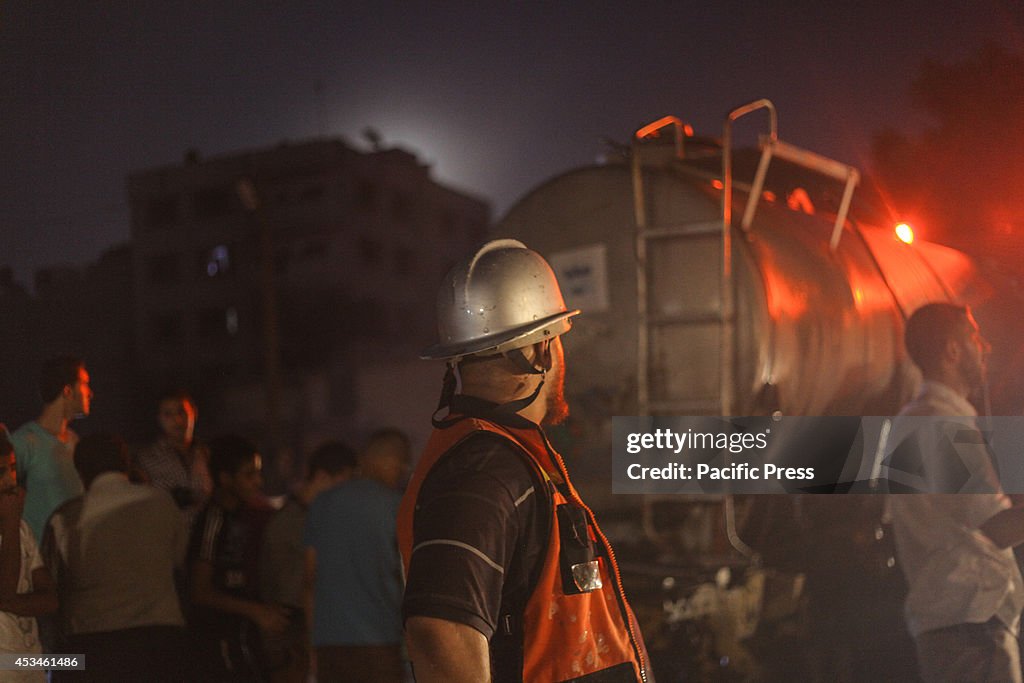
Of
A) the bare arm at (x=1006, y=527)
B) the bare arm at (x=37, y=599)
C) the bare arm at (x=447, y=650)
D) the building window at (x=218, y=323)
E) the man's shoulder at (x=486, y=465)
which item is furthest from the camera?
the building window at (x=218, y=323)

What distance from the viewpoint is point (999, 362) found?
15.5ft

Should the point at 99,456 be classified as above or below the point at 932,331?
below

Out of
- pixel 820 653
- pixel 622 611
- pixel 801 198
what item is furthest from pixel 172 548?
pixel 801 198

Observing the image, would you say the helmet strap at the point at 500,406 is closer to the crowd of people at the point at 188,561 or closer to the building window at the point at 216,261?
the crowd of people at the point at 188,561

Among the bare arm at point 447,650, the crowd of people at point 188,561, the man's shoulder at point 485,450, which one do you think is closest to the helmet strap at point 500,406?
the man's shoulder at point 485,450

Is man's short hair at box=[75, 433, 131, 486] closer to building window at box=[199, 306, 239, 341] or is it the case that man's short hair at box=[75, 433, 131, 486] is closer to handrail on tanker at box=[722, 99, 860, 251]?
handrail on tanker at box=[722, 99, 860, 251]

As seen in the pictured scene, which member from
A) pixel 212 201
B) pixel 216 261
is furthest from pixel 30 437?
pixel 212 201

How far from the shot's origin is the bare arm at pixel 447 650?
1.82 meters

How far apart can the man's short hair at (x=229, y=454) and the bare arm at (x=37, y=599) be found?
41.5 inches

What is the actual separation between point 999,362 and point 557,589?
3492 millimetres

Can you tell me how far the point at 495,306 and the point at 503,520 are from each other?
1.65 feet

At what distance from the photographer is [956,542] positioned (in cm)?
329

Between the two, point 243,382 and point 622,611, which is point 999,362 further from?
point 243,382

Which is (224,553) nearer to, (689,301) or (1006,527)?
(689,301)
